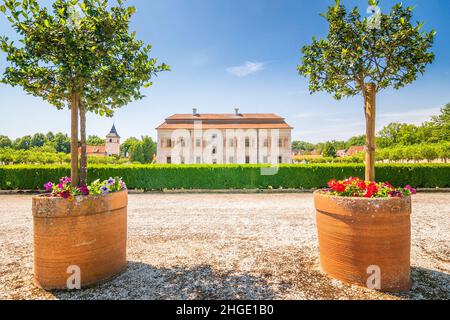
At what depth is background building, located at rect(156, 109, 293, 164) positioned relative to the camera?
119 ft

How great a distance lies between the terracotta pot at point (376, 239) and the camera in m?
2.61

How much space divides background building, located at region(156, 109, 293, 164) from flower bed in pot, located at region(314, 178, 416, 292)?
33.8m

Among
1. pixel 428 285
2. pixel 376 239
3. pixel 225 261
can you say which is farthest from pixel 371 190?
pixel 225 261

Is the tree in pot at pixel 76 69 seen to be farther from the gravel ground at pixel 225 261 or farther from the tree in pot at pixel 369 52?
the tree in pot at pixel 369 52

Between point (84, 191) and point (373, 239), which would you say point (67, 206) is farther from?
point (373, 239)

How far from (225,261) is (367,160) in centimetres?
241

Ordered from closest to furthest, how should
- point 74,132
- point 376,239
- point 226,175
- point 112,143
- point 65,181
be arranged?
point 376,239, point 65,181, point 74,132, point 226,175, point 112,143

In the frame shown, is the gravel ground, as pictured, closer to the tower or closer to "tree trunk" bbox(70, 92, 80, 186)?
"tree trunk" bbox(70, 92, 80, 186)

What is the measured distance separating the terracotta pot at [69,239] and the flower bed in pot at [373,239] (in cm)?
272

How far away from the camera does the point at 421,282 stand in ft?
9.18

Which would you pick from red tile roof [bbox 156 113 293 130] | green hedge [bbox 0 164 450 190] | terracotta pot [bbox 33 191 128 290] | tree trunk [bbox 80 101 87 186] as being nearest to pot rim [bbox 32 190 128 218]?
terracotta pot [bbox 33 191 128 290]

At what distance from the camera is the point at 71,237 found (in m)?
2.66
